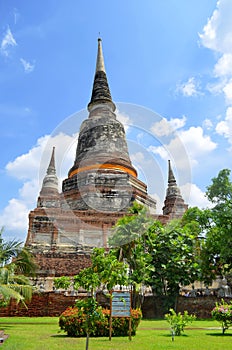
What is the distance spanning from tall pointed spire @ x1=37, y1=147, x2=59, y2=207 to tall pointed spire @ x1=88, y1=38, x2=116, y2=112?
6.96 m

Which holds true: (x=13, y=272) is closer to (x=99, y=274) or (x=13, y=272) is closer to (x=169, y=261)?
(x=169, y=261)

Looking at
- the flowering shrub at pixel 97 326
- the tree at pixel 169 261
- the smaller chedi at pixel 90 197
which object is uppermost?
the smaller chedi at pixel 90 197

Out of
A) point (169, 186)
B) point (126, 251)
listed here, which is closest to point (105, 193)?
point (169, 186)

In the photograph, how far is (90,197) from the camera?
28.5 m

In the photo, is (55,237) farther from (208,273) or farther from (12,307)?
(208,273)

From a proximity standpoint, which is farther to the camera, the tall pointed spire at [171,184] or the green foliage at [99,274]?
the tall pointed spire at [171,184]

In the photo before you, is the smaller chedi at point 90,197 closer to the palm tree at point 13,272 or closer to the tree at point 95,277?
the palm tree at point 13,272

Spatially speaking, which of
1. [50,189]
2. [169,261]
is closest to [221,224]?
[169,261]

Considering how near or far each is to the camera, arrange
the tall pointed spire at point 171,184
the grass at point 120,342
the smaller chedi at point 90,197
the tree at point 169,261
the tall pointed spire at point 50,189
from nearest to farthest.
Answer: the grass at point 120,342, the tree at point 169,261, the smaller chedi at point 90,197, the tall pointed spire at point 50,189, the tall pointed spire at point 171,184

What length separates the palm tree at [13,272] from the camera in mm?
12297

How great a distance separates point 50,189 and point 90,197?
17.7ft

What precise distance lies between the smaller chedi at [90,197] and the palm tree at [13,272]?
5.56 m

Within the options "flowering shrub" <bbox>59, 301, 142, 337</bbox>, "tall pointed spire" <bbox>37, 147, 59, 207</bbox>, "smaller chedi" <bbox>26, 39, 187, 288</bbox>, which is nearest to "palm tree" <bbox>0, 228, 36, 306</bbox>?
"flowering shrub" <bbox>59, 301, 142, 337</bbox>

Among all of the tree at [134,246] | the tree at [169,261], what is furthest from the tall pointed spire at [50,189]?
the tree at [134,246]
